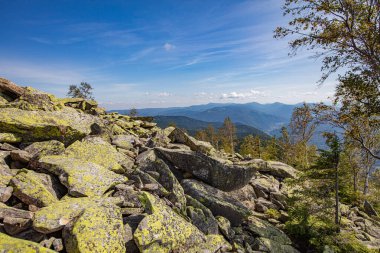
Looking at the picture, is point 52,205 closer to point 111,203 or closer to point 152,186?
point 111,203

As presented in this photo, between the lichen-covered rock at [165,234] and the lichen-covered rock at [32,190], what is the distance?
364 cm

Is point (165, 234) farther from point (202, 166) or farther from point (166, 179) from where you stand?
point (202, 166)

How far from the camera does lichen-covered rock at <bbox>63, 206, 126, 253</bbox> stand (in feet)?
21.0

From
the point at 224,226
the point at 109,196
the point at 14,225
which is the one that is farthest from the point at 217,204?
the point at 14,225

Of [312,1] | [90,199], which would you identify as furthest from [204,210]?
[312,1]

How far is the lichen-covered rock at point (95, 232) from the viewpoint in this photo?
252 inches

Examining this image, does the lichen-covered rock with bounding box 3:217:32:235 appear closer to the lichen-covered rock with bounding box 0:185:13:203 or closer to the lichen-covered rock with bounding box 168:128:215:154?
the lichen-covered rock with bounding box 0:185:13:203

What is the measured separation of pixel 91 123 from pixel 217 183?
10322 millimetres

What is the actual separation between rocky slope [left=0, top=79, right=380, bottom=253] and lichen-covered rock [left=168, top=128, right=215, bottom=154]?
4620mm

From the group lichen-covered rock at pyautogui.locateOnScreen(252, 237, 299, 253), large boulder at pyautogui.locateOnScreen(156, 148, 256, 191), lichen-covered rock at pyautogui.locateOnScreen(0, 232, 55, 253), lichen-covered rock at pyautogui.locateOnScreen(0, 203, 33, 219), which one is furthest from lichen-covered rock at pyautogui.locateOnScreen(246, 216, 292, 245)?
lichen-covered rock at pyautogui.locateOnScreen(0, 203, 33, 219)

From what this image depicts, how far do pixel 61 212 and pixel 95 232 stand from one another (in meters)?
1.61

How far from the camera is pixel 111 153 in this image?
1352 cm

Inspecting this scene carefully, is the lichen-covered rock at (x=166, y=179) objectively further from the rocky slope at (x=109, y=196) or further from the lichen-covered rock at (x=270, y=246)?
the lichen-covered rock at (x=270, y=246)

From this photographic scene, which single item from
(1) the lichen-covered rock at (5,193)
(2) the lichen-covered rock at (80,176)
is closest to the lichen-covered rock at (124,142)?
(2) the lichen-covered rock at (80,176)
